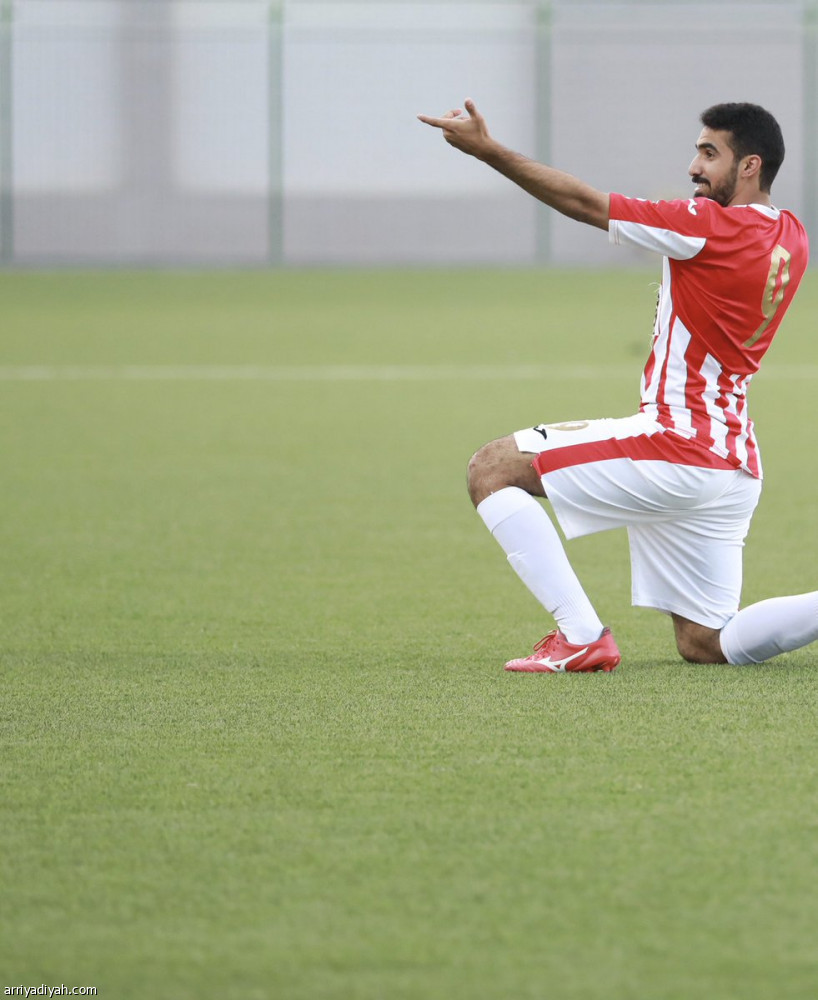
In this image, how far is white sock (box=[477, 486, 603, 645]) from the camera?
14.8ft

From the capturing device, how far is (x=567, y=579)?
454 centimetres

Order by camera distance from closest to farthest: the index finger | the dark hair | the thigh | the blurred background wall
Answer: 1. the index finger
2. the dark hair
3. the thigh
4. the blurred background wall

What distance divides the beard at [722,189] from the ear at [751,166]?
0.02 metres

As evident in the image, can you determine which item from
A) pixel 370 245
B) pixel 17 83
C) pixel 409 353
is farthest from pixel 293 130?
pixel 409 353

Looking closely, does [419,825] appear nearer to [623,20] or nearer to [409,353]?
[409,353]

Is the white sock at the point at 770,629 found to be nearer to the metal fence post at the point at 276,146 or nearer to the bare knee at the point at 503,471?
the bare knee at the point at 503,471

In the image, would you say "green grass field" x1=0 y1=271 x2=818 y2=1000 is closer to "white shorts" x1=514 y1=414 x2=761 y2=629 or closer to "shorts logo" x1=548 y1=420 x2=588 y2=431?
"white shorts" x1=514 y1=414 x2=761 y2=629

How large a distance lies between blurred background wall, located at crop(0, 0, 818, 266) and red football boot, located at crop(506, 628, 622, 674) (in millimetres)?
20723

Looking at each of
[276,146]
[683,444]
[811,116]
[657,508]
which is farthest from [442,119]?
[811,116]

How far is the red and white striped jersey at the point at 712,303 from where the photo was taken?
4.27m

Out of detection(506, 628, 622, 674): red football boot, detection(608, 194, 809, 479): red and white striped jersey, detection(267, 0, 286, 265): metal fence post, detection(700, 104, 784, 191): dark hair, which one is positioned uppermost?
detection(267, 0, 286, 265): metal fence post

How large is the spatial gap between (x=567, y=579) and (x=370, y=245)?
2109cm

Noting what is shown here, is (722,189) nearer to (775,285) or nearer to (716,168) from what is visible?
(716,168)

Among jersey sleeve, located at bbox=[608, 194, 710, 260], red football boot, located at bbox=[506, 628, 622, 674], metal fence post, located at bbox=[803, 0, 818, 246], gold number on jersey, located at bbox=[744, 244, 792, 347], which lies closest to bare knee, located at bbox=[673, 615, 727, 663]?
red football boot, located at bbox=[506, 628, 622, 674]
